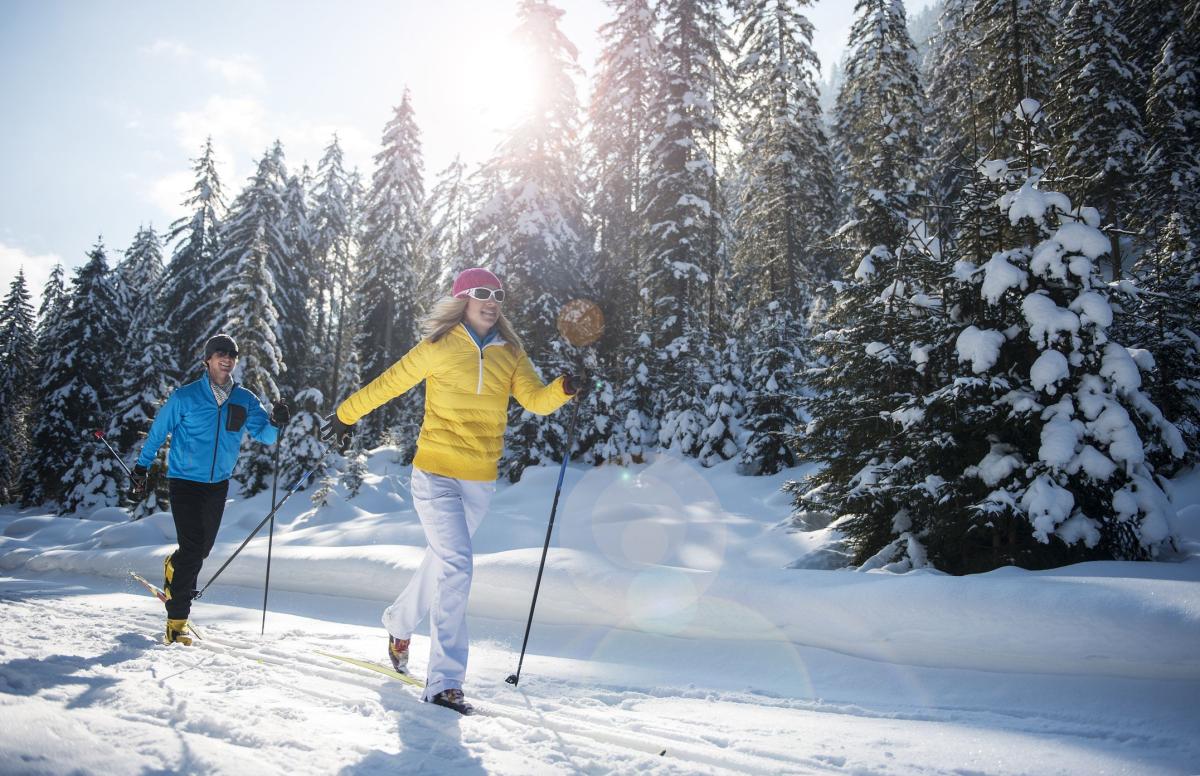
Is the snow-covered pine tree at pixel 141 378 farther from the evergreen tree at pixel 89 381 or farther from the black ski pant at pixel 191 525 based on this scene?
the black ski pant at pixel 191 525

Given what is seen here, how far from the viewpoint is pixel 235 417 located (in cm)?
578

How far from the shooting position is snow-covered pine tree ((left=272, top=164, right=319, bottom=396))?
32.7 m

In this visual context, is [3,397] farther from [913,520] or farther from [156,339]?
[913,520]

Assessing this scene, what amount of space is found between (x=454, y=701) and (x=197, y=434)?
3.65 m

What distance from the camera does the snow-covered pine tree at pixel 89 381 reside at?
26.5 meters

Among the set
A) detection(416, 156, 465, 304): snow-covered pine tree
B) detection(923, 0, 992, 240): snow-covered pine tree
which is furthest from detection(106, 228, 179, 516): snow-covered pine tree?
detection(923, 0, 992, 240): snow-covered pine tree

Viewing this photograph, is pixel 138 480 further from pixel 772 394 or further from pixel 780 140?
pixel 780 140

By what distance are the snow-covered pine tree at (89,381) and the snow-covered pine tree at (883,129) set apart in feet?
98.5

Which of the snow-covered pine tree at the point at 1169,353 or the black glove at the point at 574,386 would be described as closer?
the black glove at the point at 574,386

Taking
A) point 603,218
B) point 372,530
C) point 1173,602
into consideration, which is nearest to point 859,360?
point 1173,602

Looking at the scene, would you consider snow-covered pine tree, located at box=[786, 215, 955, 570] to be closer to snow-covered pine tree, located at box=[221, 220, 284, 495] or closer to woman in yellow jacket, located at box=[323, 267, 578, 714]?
woman in yellow jacket, located at box=[323, 267, 578, 714]

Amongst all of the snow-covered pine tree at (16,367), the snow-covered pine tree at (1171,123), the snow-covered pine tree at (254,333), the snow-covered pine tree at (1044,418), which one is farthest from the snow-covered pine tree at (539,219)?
the snow-covered pine tree at (16,367)

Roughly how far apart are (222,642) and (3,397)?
134ft

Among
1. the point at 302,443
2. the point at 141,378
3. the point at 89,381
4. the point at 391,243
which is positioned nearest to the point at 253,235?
the point at 391,243
